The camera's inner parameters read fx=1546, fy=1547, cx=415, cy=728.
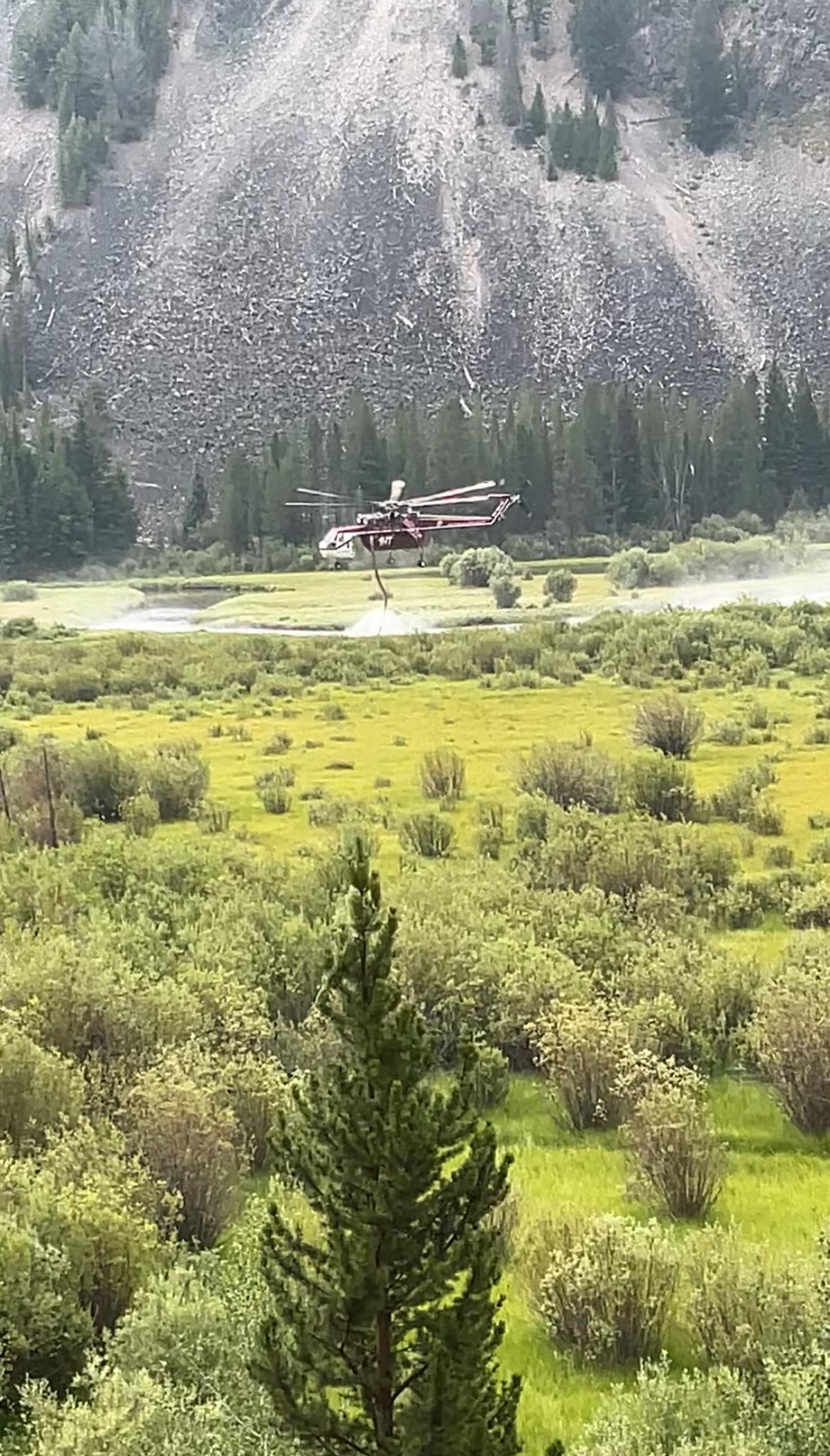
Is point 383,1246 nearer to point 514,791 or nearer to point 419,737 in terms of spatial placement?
point 514,791

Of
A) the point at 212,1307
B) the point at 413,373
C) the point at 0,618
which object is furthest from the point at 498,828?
the point at 413,373

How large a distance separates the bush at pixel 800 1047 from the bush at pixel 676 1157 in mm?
1307

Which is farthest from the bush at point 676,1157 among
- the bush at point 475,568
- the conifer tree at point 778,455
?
the conifer tree at point 778,455

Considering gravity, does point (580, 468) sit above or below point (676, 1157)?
above

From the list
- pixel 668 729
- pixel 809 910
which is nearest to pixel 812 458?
pixel 668 729

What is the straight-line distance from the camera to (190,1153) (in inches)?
408

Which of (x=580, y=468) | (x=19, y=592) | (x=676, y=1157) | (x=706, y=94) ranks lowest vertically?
(x=676, y=1157)

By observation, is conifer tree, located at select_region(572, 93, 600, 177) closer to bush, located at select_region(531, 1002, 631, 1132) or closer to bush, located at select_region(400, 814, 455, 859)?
bush, located at select_region(400, 814, 455, 859)

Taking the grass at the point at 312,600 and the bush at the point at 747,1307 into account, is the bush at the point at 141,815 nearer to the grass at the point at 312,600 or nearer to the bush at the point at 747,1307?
the bush at the point at 747,1307

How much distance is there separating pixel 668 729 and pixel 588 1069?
1685 centimetres

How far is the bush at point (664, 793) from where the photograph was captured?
23.5 metres

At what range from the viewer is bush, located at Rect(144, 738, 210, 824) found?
979 inches

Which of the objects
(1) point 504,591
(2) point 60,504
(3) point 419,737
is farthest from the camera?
(2) point 60,504

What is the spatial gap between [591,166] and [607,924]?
114 metres
